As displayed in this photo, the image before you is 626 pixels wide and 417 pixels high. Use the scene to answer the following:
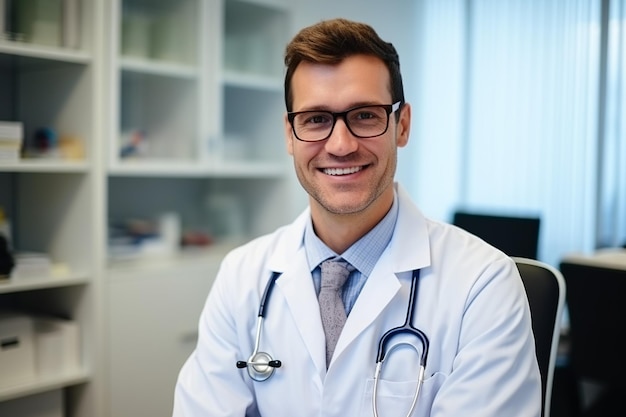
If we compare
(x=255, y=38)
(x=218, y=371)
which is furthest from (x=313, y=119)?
(x=255, y=38)

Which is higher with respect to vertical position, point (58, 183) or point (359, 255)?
point (58, 183)

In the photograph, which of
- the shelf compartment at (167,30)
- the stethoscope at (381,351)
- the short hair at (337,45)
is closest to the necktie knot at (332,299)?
the stethoscope at (381,351)

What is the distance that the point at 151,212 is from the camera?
2943mm

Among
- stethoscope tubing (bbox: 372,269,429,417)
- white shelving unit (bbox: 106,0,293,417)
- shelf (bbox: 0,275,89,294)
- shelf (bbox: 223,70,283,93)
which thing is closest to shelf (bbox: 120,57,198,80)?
white shelving unit (bbox: 106,0,293,417)

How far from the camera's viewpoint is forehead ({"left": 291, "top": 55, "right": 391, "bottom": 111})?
4.48 feet

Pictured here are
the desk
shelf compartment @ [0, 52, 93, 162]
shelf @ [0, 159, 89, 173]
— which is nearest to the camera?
shelf @ [0, 159, 89, 173]

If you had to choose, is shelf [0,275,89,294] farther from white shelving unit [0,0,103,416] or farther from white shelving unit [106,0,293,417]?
white shelving unit [106,0,293,417]

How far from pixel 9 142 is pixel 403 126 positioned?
132 cm

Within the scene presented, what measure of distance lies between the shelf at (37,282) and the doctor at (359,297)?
87 centimetres

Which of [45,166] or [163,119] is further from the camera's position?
[163,119]

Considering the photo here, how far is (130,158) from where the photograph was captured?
2480mm

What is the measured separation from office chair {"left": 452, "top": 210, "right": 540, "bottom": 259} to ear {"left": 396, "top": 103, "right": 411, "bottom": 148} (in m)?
1.17

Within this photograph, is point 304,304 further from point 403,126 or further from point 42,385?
point 42,385

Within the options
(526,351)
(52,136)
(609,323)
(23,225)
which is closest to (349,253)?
(526,351)
